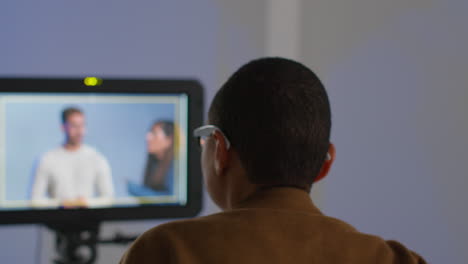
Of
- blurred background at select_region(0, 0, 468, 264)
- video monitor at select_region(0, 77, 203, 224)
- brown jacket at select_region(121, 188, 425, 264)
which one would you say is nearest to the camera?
brown jacket at select_region(121, 188, 425, 264)

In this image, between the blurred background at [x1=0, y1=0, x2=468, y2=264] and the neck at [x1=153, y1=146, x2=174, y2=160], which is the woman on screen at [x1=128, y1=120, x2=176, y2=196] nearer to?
the neck at [x1=153, y1=146, x2=174, y2=160]

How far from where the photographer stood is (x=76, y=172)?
132 cm

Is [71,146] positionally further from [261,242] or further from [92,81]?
[261,242]

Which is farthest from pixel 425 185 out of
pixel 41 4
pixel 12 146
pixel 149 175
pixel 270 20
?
pixel 41 4

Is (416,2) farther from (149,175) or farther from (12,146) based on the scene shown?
(12,146)

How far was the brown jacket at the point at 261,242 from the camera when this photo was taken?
656 mm

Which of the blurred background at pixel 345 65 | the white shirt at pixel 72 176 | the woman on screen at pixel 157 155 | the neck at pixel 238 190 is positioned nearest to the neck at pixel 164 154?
the woman on screen at pixel 157 155

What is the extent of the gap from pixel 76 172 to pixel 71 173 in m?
0.01

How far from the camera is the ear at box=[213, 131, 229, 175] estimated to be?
2.54ft

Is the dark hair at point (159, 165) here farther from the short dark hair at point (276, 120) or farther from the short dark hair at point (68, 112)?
the short dark hair at point (276, 120)

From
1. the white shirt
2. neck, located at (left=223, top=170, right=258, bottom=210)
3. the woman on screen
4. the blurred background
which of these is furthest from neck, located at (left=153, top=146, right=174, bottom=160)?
neck, located at (left=223, top=170, right=258, bottom=210)

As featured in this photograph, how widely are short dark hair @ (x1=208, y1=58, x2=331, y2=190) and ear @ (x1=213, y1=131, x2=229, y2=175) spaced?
1 cm

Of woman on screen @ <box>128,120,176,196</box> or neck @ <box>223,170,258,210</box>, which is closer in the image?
neck @ <box>223,170,258,210</box>

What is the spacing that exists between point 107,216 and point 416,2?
92cm
